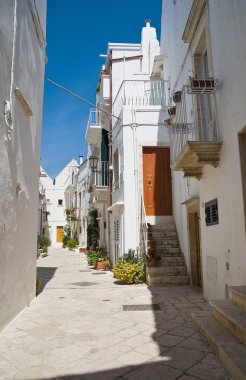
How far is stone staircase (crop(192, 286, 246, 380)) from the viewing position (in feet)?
10.4

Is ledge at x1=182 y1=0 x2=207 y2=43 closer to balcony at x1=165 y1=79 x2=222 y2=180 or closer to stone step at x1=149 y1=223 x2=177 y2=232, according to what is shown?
balcony at x1=165 y1=79 x2=222 y2=180

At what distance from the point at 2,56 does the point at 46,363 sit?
163 inches

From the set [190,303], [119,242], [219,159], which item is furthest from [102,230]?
[219,159]

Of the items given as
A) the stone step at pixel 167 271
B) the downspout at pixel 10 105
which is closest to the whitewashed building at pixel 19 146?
the downspout at pixel 10 105

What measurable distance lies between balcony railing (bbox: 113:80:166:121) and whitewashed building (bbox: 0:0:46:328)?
5.05 m

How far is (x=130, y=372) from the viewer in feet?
11.4

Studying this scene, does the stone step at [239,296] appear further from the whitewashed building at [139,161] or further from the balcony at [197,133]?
the whitewashed building at [139,161]

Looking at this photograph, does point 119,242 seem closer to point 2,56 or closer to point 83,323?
point 83,323

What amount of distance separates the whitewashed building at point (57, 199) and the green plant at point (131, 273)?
26.6 metres

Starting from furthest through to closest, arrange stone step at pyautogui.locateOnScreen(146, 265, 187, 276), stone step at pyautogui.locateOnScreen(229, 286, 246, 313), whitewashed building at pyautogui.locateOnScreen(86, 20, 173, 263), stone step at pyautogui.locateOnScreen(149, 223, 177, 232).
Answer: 1. whitewashed building at pyautogui.locateOnScreen(86, 20, 173, 263)
2. stone step at pyautogui.locateOnScreen(149, 223, 177, 232)
3. stone step at pyautogui.locateOnScreen(146, 265, 187, 276)
4. stone step at pyautogui.locateOnScreen(229, 286, 246, 313)

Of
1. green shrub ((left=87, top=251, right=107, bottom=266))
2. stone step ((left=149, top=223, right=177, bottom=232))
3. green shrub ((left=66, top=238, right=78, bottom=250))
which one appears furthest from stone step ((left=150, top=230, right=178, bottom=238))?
green shrub ((left=66, top=238, right=78, bottom=250))

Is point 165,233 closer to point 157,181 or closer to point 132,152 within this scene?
point 157,181

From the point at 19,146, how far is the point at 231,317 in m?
4.41

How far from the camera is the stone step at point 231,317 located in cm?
Result: 359
